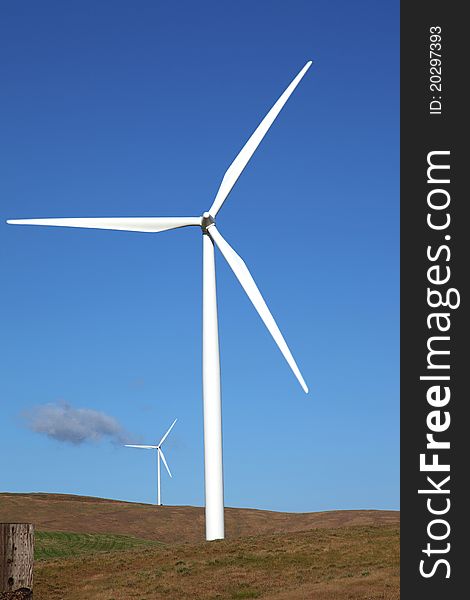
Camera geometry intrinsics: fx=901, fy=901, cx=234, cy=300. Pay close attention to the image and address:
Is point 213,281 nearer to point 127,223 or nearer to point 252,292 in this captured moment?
point 252,292

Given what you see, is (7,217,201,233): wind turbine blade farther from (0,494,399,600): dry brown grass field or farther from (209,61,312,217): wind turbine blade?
(0,494,399,600): dry brown grass field

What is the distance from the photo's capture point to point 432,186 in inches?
931

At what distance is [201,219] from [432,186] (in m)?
32.8

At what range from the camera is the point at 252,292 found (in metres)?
50.5

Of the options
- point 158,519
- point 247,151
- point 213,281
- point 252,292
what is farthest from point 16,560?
point 158,519

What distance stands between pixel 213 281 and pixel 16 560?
47269 mm

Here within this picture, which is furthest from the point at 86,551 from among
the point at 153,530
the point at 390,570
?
the point at 390,570

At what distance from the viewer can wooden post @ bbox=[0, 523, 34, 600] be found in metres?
6.55

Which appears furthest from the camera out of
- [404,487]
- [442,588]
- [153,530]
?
[153,530]

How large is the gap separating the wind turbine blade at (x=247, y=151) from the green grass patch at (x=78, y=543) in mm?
45909

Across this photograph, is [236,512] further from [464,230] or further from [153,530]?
[464,230]

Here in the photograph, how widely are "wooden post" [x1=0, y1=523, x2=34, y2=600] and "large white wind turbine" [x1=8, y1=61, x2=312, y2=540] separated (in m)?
42.3

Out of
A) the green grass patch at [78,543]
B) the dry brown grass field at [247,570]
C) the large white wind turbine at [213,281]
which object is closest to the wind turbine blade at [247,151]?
the large white wind turbine at [213,281]

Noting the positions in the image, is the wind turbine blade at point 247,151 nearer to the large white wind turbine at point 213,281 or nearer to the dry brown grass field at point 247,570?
the large white wind turbine at point 213,281
